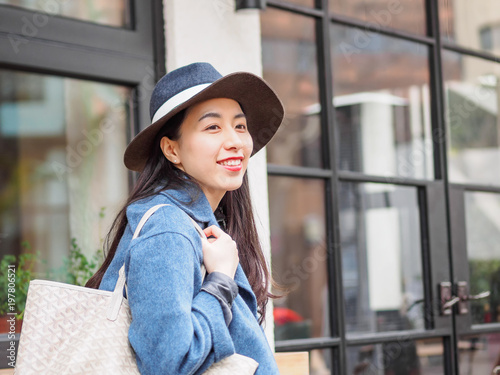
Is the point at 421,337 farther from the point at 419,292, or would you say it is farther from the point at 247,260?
the point at 247,260

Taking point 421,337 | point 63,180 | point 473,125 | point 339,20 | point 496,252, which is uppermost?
point 339,20

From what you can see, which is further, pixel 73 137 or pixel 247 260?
pixel 73 137

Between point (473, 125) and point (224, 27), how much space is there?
7.19ft

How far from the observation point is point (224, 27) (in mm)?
3297

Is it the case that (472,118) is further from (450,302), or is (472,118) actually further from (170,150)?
(170,150)

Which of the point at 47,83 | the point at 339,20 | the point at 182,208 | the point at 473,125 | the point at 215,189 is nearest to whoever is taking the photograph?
the point at 182,208

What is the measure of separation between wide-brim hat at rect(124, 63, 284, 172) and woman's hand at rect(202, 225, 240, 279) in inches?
13.7

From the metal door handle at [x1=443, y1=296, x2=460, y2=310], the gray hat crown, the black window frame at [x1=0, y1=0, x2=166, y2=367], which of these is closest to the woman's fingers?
the gray hat crown

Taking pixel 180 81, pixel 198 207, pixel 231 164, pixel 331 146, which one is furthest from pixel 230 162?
pixel 331 146

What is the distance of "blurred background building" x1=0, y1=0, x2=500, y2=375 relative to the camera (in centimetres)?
318

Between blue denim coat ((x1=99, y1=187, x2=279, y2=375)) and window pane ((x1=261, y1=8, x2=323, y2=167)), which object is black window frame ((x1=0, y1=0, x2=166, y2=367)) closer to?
window pane ((x1=261, y1=8, x2=323, y2=167))

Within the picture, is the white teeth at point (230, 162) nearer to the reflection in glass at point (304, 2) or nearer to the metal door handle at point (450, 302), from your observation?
the reflection in glass at point (304, 2)

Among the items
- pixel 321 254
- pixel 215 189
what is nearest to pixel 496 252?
pixel 321 254

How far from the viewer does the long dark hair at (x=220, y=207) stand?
6.38 feet
